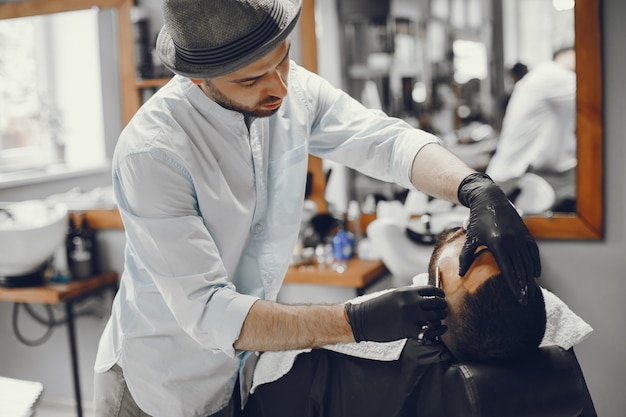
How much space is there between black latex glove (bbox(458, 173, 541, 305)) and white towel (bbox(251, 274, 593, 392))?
30cm

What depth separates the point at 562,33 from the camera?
2660mm

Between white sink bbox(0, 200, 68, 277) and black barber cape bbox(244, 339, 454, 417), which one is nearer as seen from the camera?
black barber cape bbox(244, 339, 454, 417)

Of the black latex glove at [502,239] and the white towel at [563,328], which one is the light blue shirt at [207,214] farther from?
the white towel at [563,328]

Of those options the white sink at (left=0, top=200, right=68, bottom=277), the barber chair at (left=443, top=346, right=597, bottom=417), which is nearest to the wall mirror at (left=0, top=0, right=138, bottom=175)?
the white sink at (left=0, top=200, right=68, bottom=277)

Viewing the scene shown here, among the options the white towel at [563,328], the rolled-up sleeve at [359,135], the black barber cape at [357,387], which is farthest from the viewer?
the rolled-up sleeve at [359,135]

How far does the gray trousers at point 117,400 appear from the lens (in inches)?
59.2

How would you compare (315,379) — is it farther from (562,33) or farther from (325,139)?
(562,33)

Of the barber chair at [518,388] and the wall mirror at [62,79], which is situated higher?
the wall mirror at [62,79]

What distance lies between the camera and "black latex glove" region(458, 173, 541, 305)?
1.11 meters

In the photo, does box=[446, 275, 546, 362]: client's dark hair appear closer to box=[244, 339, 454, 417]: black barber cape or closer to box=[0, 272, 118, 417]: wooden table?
box=[244, 339, 454, 417]: black barber cape

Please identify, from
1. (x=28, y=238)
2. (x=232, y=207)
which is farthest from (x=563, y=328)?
(x=28, y=238)

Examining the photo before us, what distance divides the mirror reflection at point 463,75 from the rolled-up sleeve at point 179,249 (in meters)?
1.80

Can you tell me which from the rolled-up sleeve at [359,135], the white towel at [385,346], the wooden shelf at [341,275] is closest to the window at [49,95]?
the wooden shelf at [341,275]

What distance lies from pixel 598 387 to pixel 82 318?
257 centimetres
